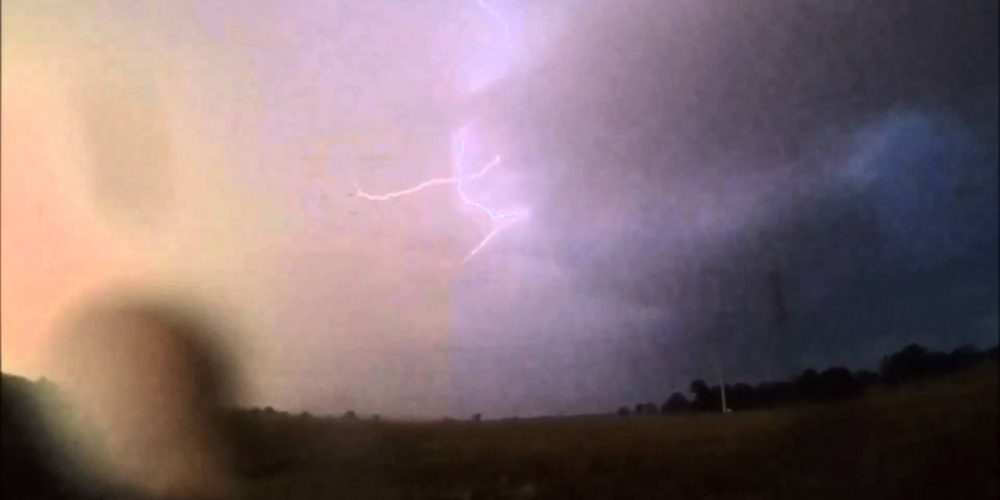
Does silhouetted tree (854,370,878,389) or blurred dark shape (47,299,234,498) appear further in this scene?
silhouetted tree (854,370,878,389)

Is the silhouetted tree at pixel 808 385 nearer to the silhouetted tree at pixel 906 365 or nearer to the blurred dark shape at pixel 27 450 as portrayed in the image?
the silhouetted tree at pixel 906 365

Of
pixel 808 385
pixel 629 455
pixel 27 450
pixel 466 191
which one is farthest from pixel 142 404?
pixel 808 385

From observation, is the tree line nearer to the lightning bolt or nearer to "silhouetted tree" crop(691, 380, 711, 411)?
"silhouetted tree" crop(691, 380, 711, 411)

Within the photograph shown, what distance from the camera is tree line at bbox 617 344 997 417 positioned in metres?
2.13

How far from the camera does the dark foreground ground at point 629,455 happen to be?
203 centimetres

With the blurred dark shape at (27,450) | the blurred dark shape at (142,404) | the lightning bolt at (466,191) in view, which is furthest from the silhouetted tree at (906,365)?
the blurred dark shape at (27,450)

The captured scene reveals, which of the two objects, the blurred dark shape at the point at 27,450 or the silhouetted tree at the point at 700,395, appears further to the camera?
the silhouetted tree at the point at 700,395

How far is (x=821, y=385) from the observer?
2191 mm

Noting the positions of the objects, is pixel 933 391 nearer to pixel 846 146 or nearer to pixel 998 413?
pixel 998 413

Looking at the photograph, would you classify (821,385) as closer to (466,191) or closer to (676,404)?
(676,404)

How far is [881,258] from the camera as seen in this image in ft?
7.34

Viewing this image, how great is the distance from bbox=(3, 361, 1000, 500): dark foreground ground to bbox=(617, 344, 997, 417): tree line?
22 mm

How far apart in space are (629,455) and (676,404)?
14cm

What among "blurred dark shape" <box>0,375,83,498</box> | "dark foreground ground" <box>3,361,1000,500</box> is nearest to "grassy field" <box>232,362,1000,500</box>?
"dark foreground ground" <box>3,361,1000,500</box>
